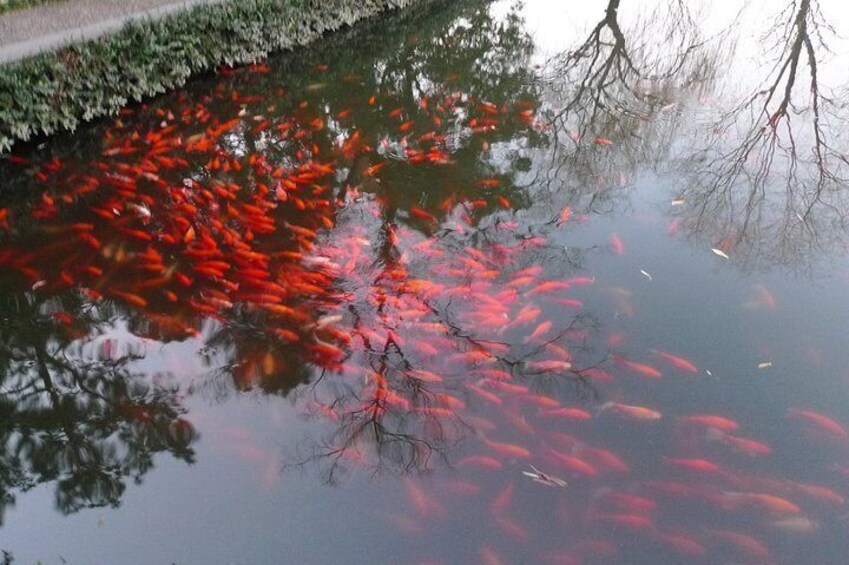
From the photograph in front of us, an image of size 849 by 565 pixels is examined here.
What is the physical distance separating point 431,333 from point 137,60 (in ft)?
20.4

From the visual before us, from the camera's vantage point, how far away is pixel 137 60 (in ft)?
28.6

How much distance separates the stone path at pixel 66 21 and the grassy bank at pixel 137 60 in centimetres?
37

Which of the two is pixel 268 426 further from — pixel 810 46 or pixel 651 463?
pixel 810 46

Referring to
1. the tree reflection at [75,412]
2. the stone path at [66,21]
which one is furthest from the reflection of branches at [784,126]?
the stone path at [66,21]

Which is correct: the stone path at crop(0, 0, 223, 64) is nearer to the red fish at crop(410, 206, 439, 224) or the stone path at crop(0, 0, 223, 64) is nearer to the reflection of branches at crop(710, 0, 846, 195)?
the red fish at crop(410, 206, 439, 224)

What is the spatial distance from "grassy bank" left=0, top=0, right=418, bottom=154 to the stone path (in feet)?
1.21

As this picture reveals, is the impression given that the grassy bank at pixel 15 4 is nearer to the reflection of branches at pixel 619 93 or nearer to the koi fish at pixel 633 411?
the reflection of branches at pixel 619 93

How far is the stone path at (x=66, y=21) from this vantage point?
26.8 ft

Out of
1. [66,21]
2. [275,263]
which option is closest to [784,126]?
[275,263]

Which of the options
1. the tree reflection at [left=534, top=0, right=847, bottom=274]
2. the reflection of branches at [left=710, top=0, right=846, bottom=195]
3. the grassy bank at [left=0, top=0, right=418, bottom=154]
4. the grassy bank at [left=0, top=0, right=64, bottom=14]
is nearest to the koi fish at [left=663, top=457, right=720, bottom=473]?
the tree reflection at [left=534, top=0, right=847, bottom=274]

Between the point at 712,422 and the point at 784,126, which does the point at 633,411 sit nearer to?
the point at 712,422

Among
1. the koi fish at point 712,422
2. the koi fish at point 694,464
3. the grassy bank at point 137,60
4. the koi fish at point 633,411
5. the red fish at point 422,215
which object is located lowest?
the koi fish at point 694,464

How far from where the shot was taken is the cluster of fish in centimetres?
389

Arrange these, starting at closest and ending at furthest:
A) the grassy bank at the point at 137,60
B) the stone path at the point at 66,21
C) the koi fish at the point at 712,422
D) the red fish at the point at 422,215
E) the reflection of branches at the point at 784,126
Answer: the koi fish at the point at 712,422 < the red fish at the point at 422,215 < the grassy bank at the point at 137,60 < the reflection of branches at the point at 784,126 < the stone path at the point at 66,21
